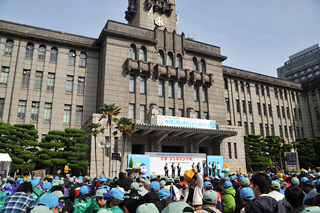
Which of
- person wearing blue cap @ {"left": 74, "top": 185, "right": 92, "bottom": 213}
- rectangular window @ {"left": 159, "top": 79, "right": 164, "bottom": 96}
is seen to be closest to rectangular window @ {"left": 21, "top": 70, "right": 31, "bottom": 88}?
rectangular window @ {"left": 159, "top": 79, "right": 164, "bottom": 96}

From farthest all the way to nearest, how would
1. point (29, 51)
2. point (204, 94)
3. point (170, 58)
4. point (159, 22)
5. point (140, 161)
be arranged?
1. point (159, 22)
2. point (204, 94)
3. point (170, 58)
4. point (29, 51)
5. point (140, 161)

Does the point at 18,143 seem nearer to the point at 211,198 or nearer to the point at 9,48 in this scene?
the point at 9,48

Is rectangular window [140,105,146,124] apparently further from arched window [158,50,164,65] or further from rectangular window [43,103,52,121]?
rectangular window [43,103,52,121]

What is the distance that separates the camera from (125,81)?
119 ft

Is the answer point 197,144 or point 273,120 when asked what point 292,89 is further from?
point 197,144

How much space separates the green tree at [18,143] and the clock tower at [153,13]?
1071 inches

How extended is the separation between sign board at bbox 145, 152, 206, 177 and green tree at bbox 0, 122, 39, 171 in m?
13.4

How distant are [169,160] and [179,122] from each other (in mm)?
5380

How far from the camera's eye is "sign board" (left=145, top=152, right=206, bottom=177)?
2972cm

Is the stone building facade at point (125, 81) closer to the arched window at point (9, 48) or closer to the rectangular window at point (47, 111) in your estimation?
the rectangular window at point (47, 111)

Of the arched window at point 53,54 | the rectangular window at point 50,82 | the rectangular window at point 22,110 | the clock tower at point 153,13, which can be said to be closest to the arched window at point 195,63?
the clock tower at point 153,13

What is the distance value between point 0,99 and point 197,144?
28722 mm

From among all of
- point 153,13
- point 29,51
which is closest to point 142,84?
point 153,13

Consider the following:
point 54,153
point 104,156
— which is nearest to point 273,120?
point 104,156
